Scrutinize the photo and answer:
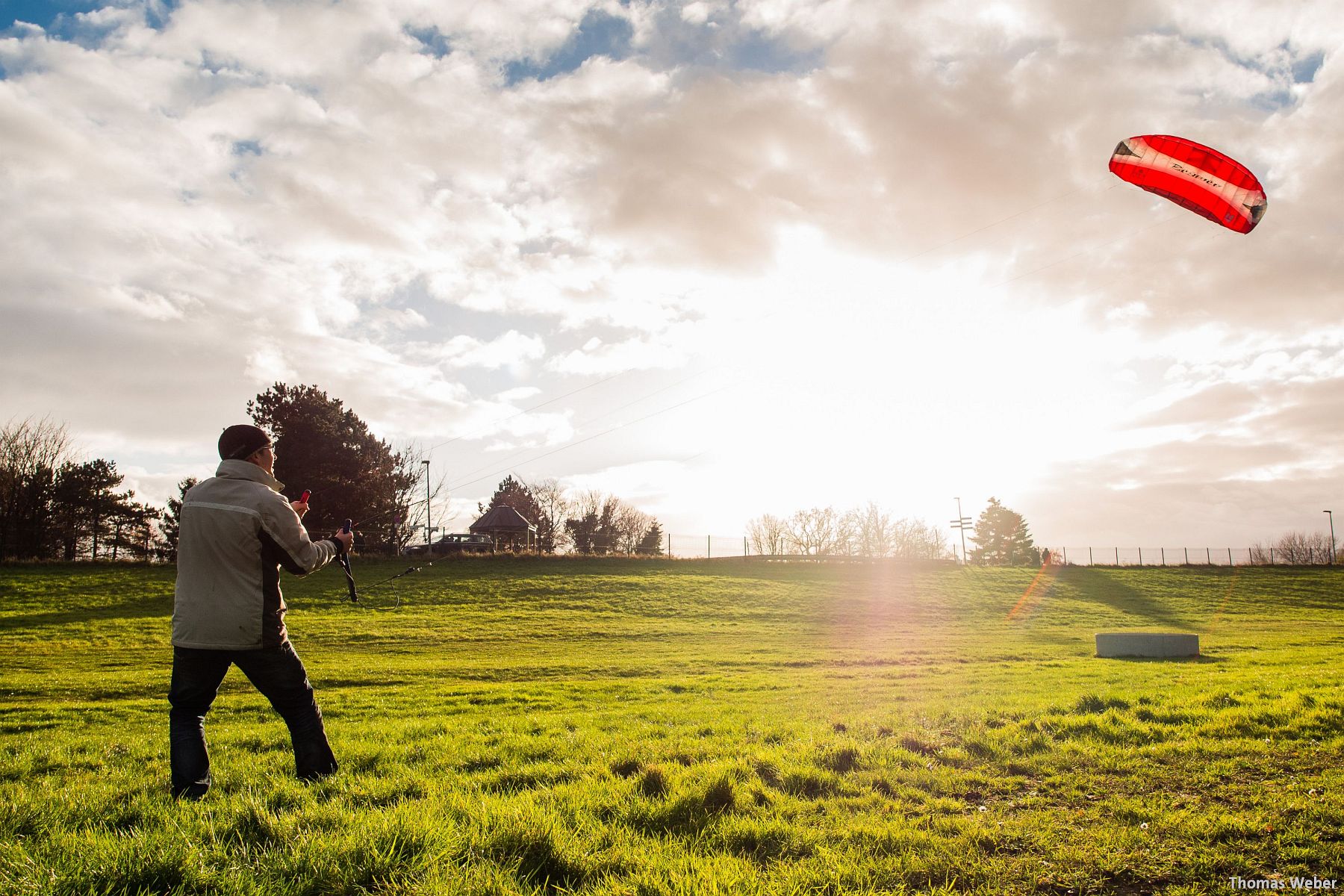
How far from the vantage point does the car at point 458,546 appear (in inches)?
2418

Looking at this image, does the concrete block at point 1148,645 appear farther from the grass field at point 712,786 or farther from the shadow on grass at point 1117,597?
the shadow on grass at point 1117,597

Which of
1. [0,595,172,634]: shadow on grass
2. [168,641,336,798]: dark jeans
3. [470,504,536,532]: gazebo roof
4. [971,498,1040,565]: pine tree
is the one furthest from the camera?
[971,498,1040,565]: pine tree

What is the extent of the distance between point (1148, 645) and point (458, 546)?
168ft

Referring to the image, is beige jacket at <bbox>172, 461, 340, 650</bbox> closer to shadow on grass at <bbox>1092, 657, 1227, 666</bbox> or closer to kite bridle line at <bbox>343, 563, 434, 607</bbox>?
shadow on grass at <bbox>1092, 657, 1227, 666</bbox>

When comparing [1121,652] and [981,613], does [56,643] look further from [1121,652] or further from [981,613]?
[981,613]

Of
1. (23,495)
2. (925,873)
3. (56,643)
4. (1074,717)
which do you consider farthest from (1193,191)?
(23,495)

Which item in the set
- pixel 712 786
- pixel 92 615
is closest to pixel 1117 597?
pixel 712 786

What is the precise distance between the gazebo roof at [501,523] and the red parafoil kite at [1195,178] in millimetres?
61429

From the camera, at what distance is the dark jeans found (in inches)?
206

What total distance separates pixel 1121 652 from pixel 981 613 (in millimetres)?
23348

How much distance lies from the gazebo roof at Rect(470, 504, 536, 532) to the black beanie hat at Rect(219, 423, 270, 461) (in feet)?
217

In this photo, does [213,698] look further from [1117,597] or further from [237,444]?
[1117,597]

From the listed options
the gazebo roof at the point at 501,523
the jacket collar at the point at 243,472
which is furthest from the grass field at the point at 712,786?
the gazebo roof at the point at 501,523

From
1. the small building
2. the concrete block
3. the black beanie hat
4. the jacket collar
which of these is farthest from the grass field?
the small building
